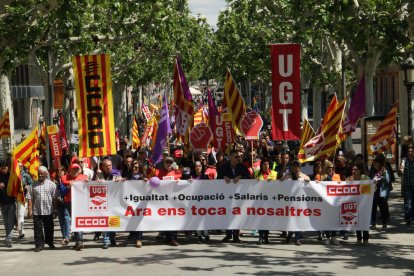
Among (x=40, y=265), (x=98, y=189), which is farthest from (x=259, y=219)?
(x=40, y=265)

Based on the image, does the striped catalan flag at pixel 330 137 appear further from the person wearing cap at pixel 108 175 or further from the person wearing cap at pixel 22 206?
the person wearing cap at pixel 22 206

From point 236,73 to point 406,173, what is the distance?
37.4 metres

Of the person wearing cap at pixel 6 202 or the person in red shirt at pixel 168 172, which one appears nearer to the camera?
the person in red shirt at pixel 168 172

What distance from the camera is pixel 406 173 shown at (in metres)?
16.9

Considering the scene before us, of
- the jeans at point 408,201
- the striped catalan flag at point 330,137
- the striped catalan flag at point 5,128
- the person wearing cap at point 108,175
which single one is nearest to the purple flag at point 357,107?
the striped catalan flag at point 330,137

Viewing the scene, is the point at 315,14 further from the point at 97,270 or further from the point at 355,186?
the point at 97,270

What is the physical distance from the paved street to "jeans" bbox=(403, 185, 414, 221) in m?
1.14

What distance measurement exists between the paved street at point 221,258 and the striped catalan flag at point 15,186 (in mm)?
839

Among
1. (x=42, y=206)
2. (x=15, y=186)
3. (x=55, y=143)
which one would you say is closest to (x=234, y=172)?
(x=42, y=206)

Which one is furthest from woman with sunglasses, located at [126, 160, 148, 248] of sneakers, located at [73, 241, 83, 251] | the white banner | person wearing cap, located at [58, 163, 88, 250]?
sneakers, located at [73, 241, 83, 251]

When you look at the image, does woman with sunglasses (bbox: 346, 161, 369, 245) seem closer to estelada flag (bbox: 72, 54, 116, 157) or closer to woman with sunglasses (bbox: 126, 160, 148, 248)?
woman with sunglasses (bbox: 126, 160, 148, 248)

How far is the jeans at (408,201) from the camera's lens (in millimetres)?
16812

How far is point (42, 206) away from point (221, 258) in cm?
327

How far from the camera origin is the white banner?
576 inches
